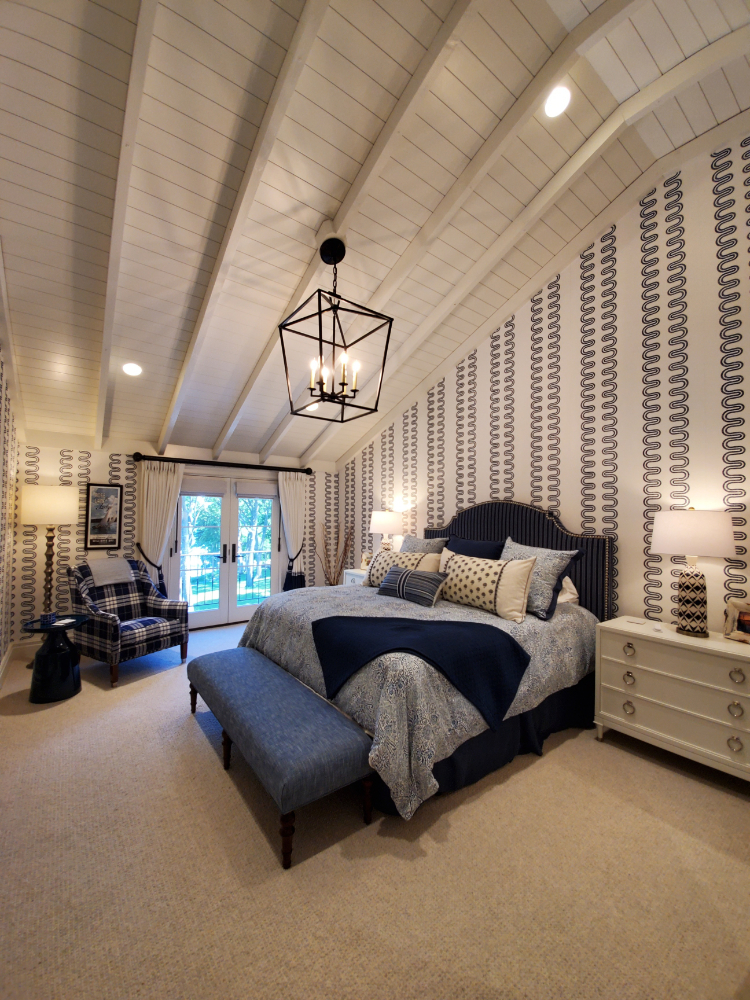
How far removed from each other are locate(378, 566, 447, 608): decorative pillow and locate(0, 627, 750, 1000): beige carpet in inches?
44.9

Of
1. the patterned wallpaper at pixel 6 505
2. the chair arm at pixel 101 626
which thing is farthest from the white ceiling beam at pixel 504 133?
the chair arm at pixel 101 626

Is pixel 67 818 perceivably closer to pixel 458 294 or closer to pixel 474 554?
pixel 474 554

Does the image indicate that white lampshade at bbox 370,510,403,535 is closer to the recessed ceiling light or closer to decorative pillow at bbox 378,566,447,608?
decorative pillow at bbox 378,566,447,608

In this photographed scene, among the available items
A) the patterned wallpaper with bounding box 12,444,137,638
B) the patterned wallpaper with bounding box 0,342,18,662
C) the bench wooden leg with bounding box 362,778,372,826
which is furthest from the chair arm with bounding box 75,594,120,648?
the bench wooden leg with bounding box 362,778,372,826

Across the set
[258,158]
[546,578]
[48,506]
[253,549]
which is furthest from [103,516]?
[546,578]

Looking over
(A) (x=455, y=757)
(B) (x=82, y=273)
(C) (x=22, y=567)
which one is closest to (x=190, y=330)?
→ (B) (x=82, y=273)

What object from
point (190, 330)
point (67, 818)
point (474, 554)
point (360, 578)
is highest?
point (190, 330)

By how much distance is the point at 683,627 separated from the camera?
2447mm

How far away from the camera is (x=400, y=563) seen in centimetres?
373

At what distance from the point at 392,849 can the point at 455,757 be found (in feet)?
1.55

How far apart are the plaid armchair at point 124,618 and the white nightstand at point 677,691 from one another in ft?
11.2

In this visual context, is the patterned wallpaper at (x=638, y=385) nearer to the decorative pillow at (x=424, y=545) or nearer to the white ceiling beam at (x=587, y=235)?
the white ceiling beam at (x=587, y=235)

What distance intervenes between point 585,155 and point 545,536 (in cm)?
255

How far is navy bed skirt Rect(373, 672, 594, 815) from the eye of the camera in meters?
2.05
